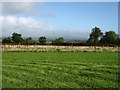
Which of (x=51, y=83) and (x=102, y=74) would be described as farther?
(x=102, y=74)

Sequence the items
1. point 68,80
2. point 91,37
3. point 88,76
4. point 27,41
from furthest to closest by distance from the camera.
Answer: point 91,37
point 27,41
point 88,76
point 68,80

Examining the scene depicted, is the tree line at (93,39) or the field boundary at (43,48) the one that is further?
the tree line at (93,39)

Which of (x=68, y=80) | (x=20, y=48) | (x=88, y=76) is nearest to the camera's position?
(x=68, y=80)

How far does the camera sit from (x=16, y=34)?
5684 cm

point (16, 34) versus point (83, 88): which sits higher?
point (16, 34)

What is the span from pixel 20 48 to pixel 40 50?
→ 3.25 metres

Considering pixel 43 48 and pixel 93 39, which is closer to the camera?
pixel 43 48

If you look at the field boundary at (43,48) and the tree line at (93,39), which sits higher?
the tree line at (93,39)

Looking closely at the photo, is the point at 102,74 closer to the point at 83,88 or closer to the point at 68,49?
the point at 83,88

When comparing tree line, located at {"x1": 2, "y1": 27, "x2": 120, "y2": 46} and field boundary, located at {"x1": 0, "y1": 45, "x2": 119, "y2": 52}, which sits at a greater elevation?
tree line, located at {"x1": 2, "y1": 27, "x2": 120, "y2": 46}

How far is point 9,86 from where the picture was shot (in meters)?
8.32

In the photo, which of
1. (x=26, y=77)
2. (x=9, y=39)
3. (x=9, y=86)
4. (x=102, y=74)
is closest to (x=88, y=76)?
→ (x=102, y=74)

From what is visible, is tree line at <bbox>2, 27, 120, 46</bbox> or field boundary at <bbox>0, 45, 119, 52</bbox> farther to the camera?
tree line at <bbox>2, 27, 120, 46</bbox>

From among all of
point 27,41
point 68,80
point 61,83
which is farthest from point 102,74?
point 27,41
